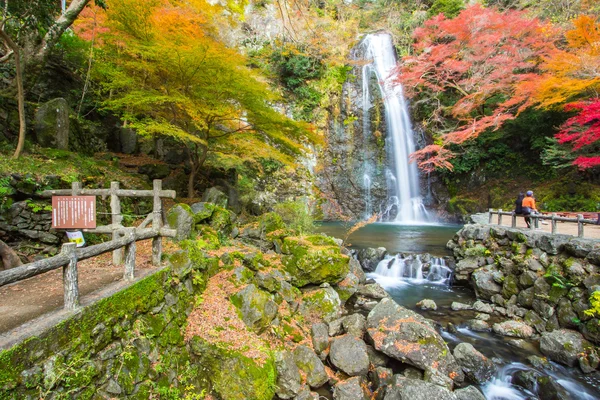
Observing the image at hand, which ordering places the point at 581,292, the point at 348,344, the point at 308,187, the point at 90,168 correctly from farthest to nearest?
the point at 308,187, the point at 90,168, the point at 581,292, the point at 348,344

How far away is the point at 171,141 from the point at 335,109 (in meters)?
13.5

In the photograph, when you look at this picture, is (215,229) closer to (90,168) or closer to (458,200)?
(90,168)

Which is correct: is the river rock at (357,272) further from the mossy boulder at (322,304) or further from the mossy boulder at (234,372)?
the mossy boulder at (234,372)

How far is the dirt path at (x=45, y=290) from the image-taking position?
2.78 metres

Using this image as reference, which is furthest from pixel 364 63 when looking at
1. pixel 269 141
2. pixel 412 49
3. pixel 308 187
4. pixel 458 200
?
pixel 269 141

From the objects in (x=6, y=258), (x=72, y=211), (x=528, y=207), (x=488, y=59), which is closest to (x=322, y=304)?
(x=72, y=211)

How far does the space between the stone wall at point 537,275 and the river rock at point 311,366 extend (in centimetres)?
515

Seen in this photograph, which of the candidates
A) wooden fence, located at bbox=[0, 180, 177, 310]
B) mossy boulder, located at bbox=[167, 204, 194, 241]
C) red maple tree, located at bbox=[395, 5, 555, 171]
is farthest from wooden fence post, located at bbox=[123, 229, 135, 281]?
red maple tree, located at bbox=[395, 5, 555, 171]

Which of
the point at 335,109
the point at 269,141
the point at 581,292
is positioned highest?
the point at 335,109

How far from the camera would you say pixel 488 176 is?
17.6 m

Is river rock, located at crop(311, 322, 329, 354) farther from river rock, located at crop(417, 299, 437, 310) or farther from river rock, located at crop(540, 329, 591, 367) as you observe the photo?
river rock, located at crop(540, 329, 591, 367)

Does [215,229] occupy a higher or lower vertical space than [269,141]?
lower

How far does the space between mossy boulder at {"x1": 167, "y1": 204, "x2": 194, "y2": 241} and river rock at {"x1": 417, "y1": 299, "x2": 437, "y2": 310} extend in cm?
626

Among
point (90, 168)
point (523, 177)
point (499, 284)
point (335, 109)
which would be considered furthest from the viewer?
point (335, 109)
